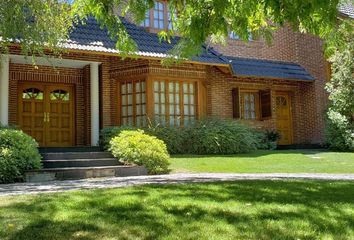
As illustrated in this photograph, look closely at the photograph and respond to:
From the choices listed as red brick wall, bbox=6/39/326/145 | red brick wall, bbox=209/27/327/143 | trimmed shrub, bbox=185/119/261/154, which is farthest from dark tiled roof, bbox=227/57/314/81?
trimmed shrub, bbox=185/119/261/154

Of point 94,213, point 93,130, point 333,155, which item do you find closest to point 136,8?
point 94,213

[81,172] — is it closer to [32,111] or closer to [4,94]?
[4,94]

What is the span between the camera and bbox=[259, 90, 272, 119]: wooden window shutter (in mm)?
19297

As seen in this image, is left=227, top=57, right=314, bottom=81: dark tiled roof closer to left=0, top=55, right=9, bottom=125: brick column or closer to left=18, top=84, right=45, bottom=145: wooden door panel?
left=18, top=84, right=45, bottom=145: wooden door panel

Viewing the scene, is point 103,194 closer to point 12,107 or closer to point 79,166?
point 79,166

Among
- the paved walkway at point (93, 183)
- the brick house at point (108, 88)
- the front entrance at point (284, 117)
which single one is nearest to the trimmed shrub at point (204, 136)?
the brick house at point (108, 88)

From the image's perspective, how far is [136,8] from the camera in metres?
5.25

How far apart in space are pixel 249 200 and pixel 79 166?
6.46m

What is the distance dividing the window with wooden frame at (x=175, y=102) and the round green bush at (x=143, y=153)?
3381 millimetres

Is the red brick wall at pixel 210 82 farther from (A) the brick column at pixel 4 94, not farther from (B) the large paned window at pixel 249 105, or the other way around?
(A) the brick column at pixel 4 94

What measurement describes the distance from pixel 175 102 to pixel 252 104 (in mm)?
4819

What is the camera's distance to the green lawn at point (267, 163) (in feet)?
40.6

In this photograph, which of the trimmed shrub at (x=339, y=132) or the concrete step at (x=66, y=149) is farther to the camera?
the trimmed shrub at (x=339, y=132)

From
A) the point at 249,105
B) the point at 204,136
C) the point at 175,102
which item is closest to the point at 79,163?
the point at 204,136
